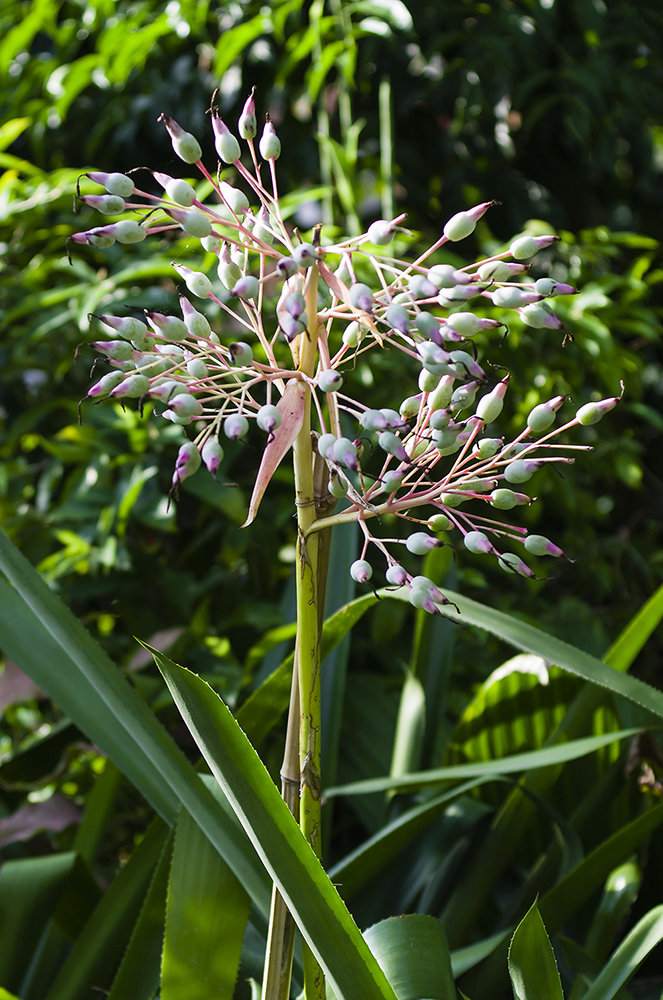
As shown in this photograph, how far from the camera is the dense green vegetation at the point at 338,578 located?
0.69 metres

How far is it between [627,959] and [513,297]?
0.47m

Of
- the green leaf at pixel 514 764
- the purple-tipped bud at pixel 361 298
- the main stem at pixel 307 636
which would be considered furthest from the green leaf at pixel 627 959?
the purple-tipped bud at pixel 361 298

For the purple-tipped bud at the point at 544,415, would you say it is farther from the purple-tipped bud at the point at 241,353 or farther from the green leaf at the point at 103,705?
the green leaf at the point at 103,705

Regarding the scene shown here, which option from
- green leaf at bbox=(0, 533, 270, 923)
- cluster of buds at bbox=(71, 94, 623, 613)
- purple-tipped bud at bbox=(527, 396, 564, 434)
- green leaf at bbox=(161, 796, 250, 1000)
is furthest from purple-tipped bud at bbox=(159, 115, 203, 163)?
green leaf at bbox=(161, 796, 250, 1000)

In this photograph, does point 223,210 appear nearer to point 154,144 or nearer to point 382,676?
point 154,144

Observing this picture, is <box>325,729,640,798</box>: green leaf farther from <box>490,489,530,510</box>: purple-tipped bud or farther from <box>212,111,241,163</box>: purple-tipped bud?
<box>212,111,241,163</box>: purple-tipped bud

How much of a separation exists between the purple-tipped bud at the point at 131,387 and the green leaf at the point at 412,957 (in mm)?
381

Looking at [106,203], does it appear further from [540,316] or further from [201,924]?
[201,924]

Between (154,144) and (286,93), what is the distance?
0.26m

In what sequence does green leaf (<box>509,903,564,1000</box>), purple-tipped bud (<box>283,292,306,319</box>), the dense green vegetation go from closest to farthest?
purple-tipped bud (<box>283,292,306,319</box>) → green leaf (<box>509,903,564,1000</box>) → the dense green vegetation

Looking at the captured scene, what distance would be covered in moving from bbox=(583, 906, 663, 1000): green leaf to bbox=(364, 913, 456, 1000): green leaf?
10 cm

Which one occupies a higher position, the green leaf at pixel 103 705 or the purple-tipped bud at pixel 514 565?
the purple-tipped bud at pixel 514 565

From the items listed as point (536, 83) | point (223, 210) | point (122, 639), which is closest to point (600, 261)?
point (536, 83)

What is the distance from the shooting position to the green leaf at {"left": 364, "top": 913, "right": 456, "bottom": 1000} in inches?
21.1
